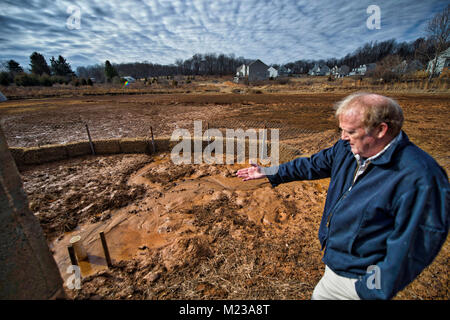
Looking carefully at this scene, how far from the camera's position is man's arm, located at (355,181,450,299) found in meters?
1.13

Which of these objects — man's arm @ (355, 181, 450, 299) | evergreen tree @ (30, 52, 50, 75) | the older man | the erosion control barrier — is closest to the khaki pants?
the older man

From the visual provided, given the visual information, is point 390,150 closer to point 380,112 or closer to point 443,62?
point 380,112

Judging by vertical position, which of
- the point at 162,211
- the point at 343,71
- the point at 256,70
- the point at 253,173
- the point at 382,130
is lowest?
the point at 162,211

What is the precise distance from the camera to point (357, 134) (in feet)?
4.82

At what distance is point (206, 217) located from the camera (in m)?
4.34

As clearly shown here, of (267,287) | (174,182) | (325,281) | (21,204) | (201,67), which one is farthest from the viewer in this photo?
(201,67)

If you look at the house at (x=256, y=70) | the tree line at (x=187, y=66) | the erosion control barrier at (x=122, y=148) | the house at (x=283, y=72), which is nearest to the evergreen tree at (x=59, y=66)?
the tree line at (x=187, y=66)

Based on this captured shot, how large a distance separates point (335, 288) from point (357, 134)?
123 centimetres

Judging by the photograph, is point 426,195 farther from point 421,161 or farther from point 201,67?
point 201,67

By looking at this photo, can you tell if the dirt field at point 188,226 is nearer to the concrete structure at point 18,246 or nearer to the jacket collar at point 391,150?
the concrete structure at point 18,246

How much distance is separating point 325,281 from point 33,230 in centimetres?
246

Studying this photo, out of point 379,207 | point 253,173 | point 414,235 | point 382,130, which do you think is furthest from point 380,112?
point 253,173

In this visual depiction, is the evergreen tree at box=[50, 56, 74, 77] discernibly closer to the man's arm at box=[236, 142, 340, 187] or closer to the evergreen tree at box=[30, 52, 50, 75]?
the evergreen tree at box=[30, 52, 50, 75]

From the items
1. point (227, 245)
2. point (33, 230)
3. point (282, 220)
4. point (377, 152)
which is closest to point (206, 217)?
point (227, 245)
